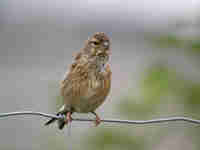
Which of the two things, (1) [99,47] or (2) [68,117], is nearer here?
(1) [99,47]

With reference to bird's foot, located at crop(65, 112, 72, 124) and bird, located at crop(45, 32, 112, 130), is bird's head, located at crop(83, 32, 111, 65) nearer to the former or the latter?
bird, located at crop(45, 32, 112, 130)

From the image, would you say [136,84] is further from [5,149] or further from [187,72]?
[5,149]

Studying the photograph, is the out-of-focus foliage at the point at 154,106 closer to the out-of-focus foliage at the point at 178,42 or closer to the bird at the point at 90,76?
the out-of-focus foliage at the point at 178,42

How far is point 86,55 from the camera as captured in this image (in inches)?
224

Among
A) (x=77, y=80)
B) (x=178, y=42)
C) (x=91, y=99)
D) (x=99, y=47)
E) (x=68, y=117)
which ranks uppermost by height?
(x=178, y=42)

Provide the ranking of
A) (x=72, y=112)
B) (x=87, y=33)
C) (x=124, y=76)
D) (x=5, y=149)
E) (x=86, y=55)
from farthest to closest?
(x=87, y=33) < (x=124, y=76) < (x=5, y=149) < (x=72, y=112) < (x=86, y=55)

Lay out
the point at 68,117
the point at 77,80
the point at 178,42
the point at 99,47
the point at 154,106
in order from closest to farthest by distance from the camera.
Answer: the point at 99,47, the point at 77,80, the point at 68,117, the point at 154,106, the point at 178,42

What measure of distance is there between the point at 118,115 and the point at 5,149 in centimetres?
261

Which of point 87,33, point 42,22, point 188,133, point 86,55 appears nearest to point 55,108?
point 86,55

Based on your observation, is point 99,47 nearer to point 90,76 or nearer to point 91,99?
point 90,76

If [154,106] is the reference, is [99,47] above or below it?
above

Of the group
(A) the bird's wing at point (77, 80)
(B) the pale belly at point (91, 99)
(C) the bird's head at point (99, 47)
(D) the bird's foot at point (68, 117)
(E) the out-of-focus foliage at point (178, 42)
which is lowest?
(D) the bird's foot at point (68, 117)

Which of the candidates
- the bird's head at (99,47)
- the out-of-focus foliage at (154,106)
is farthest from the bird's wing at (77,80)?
the out-of-focus foliage at (154,106)

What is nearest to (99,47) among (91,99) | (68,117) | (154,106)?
(91,99)
